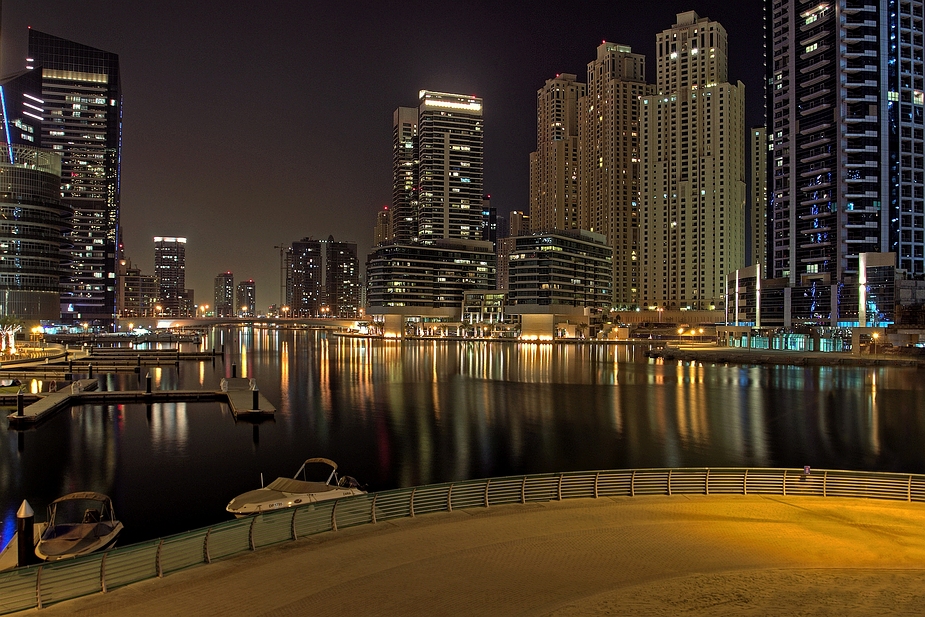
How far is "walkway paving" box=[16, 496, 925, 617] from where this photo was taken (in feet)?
43.0

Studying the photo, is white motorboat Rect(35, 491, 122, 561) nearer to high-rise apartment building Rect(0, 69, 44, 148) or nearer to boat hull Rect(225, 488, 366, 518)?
boat hull Rect(225, 488, 366, 518)

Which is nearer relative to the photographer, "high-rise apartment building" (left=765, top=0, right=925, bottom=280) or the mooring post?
the mooring post

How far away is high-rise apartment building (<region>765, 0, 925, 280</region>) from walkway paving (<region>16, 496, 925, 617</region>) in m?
112

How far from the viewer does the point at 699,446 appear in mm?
41344

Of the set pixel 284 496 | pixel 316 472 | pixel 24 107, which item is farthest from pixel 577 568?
pixel 24 107

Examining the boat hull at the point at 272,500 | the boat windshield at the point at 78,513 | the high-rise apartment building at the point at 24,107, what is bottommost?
the boat windshield at the point at 78,513

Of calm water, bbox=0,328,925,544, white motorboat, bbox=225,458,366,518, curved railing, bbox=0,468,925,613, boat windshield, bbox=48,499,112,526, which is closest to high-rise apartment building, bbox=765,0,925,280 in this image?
calm water, bbox=0,328,925,544

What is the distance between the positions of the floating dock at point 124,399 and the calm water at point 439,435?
1200mm

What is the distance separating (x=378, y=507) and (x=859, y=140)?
126m

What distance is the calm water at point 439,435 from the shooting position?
32.8 metres

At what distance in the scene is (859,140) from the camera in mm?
Result: 115125

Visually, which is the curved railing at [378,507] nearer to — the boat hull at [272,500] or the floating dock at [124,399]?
the boat hull at [272,500]

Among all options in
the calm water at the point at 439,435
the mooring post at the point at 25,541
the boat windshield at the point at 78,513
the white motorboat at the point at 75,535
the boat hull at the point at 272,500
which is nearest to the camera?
the mooring post at the point at 25,541

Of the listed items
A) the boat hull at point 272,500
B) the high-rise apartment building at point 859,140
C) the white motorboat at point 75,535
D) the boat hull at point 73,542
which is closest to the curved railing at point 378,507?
the boat hull at point 272,500
